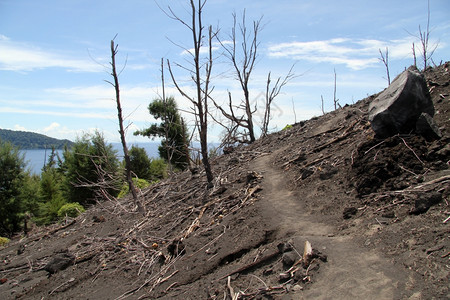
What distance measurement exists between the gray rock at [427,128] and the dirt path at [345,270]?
1.95 m

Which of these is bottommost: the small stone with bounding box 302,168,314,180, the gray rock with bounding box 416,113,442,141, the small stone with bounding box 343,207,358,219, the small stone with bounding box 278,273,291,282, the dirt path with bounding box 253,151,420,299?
the small stone with bounding box 278,273,291,282

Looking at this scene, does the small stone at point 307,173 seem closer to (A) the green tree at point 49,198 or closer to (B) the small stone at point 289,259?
(B) the small stone at point 289,259

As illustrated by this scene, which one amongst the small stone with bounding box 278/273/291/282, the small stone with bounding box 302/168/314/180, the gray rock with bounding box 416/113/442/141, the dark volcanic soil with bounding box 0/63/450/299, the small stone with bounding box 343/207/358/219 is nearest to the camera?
the dark volcanic soil with bounding box 0/63/450/299

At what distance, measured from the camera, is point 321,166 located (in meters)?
6.05

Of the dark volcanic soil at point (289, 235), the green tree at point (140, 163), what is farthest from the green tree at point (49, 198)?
the dark volcanic soil at point (289, 235)

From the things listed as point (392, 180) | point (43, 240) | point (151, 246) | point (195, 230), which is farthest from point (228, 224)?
point (43, 240)

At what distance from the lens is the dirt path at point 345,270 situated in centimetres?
280

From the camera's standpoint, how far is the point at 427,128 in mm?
4895

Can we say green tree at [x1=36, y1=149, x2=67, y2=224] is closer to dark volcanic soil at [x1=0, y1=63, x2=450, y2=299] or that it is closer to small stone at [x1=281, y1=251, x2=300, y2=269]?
dark volcanic soil at [x1=0, y1=63, x2=450, y2=299]

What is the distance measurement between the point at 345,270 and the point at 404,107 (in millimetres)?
2931

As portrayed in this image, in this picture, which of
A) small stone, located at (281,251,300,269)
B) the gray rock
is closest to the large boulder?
the gray rock

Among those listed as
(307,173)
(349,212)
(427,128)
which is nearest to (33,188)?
(307,173)

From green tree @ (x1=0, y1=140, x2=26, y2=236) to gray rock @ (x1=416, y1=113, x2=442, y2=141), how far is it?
18.2 meters

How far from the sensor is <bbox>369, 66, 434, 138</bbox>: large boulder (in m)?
5.07
